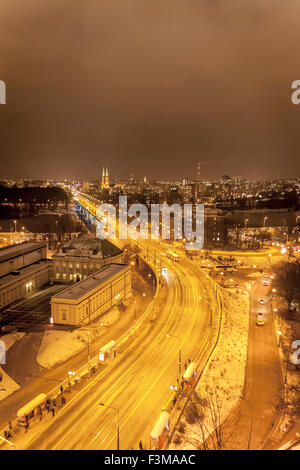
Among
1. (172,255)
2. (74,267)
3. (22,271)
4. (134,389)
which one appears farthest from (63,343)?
(172,255)

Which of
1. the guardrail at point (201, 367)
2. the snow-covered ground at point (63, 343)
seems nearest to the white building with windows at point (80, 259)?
the snow-covered ground at point (63, 343)

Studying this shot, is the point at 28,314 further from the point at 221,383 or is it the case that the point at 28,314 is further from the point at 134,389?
the point at 221,383

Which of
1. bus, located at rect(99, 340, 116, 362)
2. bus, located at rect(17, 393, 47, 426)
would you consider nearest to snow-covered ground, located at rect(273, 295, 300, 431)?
bus, located at rect(99, 340, 116, 362)

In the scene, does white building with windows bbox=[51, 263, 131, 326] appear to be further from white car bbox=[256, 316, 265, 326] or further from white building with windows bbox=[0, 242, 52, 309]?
white car bbox=[256, 316, 265, 326]

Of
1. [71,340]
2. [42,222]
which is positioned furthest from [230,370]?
[42,222]

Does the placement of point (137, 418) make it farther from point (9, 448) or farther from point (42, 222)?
point (42, 222)

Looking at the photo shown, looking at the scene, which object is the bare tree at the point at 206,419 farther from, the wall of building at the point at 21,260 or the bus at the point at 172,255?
the bus at the point at 172,255
